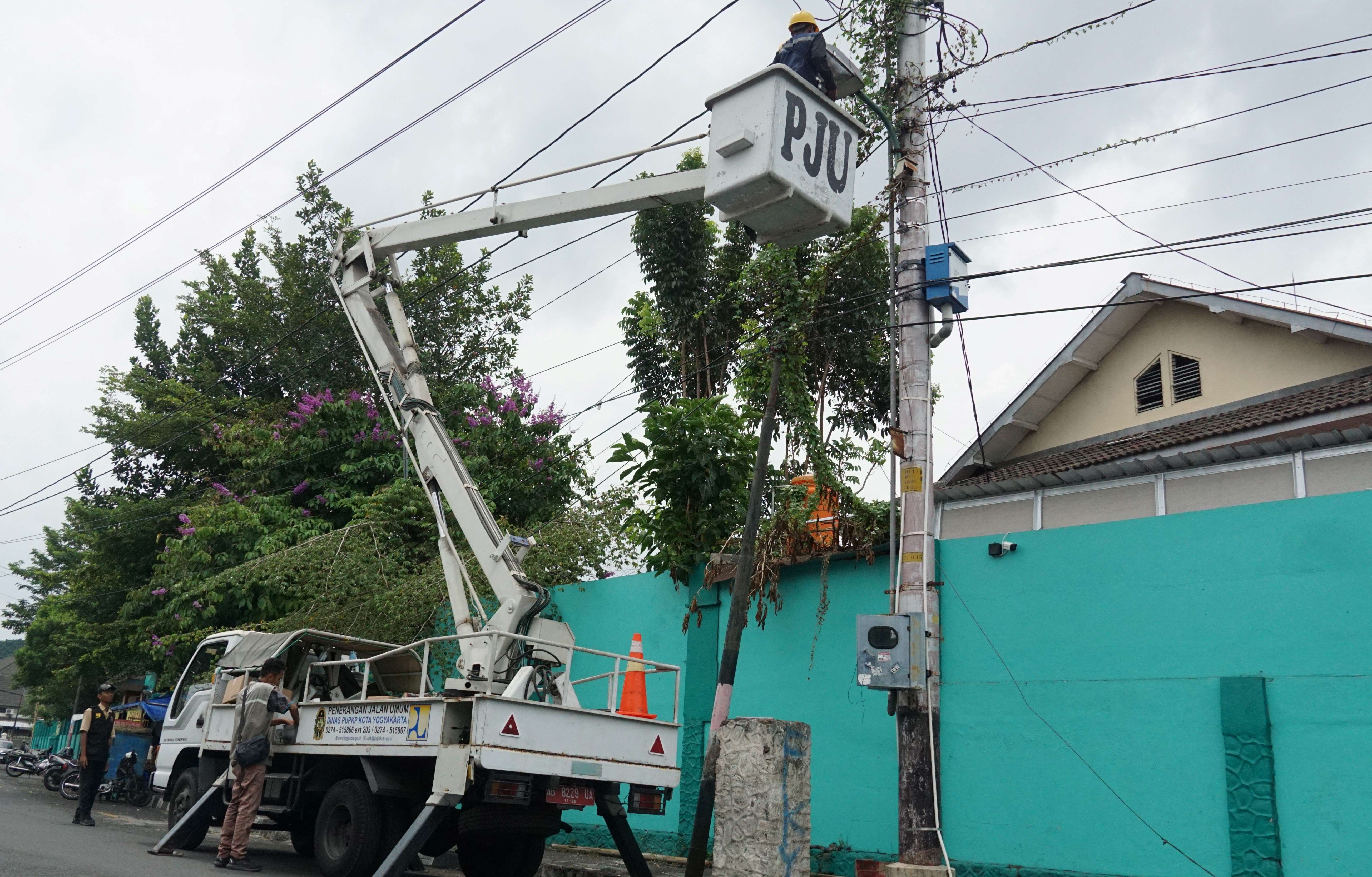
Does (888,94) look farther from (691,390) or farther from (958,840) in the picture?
(691,390)

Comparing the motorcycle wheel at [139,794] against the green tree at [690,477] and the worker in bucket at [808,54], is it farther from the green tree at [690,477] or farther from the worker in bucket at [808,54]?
the worker in bucket at [808,54]

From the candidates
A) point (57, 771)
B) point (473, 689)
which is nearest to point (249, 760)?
point (473, 689)

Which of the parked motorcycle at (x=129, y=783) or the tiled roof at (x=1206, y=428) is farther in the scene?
the parked motorcycle at (x=129, y=783)

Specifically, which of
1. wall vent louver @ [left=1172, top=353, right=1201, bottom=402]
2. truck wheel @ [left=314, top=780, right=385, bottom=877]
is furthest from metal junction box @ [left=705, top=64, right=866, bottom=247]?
wall vent louver @ [left=1172, top=353, right=1201, bottom=402]

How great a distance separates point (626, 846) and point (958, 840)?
2752 millimetres

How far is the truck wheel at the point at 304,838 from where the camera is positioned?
9.89 m

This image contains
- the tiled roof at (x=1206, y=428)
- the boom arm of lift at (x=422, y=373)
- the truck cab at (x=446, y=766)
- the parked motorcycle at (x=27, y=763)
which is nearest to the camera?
the truck cab at (x=446, y=766)

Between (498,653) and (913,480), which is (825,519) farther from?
(498,653)

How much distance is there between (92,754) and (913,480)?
10.5m

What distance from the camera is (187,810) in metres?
10.6

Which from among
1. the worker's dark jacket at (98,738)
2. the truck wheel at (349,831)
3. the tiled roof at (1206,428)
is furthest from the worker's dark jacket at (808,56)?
the worker's dark jacket at (98,738)

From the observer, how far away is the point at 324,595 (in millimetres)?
14844

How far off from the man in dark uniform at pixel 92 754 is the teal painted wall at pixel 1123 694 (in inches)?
333

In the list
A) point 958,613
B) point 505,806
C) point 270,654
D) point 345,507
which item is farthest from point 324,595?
point 958,613
